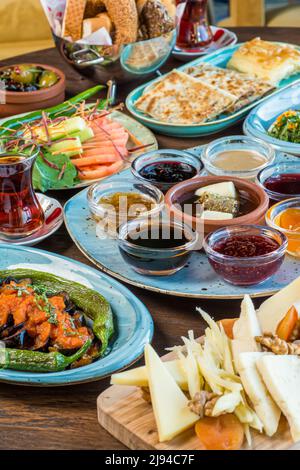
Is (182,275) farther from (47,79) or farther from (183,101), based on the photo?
(47,79)

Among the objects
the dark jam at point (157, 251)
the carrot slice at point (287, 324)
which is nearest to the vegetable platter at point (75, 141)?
the dark jam at point (157, 251)

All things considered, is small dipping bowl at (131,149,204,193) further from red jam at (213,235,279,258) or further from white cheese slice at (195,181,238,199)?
red jam at (213,235,279,258)

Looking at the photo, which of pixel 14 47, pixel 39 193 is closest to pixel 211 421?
pixel 39 193

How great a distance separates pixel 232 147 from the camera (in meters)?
2.57

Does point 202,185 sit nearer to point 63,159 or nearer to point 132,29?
point 63,159

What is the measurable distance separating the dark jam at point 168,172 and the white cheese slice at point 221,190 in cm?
18

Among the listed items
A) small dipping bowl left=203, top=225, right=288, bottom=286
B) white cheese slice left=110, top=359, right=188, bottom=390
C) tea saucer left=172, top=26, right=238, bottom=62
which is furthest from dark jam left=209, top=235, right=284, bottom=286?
tea saucer left=172, top=26, right=238, bottom=62

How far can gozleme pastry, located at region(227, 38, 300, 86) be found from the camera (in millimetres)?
3150

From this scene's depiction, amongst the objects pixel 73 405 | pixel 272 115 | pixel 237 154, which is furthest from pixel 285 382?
pixel 272 115

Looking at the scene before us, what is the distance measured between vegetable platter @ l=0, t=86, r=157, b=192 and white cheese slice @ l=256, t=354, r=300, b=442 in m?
1.24

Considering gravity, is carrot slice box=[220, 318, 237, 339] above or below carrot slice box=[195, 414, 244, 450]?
below

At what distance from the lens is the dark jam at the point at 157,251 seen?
1.90 metres

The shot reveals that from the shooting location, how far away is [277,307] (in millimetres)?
1659

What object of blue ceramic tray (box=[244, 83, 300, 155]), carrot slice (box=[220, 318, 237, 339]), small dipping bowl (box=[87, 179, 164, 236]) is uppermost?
carrot slice (box=[220, 318, 237, 339])
